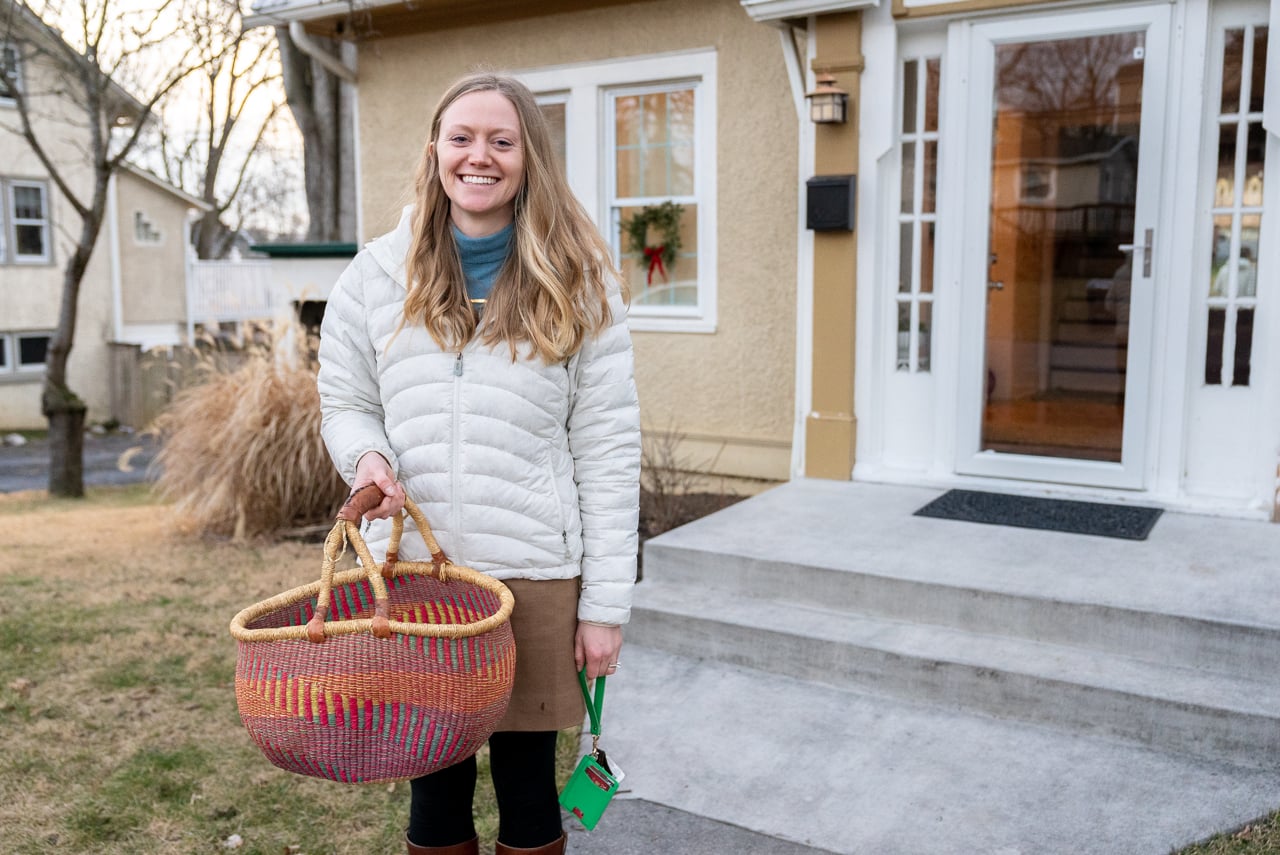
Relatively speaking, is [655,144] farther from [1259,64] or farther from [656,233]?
[1259,64]

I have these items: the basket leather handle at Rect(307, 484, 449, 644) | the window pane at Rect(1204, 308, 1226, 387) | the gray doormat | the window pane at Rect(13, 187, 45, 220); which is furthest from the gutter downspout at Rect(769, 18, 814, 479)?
the window pane at Rect(13, 187, 45, 220)

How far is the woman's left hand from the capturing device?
82.9 inches

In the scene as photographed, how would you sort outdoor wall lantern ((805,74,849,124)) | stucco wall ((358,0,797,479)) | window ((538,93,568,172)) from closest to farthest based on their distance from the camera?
outdoor wall lantern ((805,74,849,124))
stucco wall ((358,0,797,479))
window ((538,93,568,172))

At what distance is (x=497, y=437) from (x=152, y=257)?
66.2 feet

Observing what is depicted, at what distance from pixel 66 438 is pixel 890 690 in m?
7.56

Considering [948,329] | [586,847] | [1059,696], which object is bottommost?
[586,847]

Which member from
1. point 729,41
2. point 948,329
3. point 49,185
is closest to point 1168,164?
point 948,329

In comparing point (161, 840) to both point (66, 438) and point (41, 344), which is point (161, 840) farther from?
point (41, 344)

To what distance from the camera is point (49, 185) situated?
17.8 metres

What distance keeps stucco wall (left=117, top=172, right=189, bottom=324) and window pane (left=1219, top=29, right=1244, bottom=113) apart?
18.5 meters

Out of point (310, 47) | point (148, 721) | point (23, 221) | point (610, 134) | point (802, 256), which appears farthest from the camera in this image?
point (23, 221)

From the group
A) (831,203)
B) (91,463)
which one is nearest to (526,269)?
(831,203)

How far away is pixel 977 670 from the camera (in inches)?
144

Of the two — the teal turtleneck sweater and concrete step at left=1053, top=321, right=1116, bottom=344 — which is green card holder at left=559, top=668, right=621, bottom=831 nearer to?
the teal turtleneck sweater
